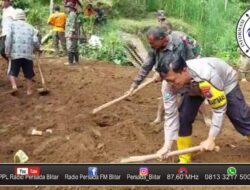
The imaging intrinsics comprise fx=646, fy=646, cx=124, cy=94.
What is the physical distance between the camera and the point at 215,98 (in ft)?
9.59

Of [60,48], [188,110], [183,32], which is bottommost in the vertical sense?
[60,48]

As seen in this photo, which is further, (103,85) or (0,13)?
(0,13)

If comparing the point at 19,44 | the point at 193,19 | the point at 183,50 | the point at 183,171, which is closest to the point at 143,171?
the point at 183,171

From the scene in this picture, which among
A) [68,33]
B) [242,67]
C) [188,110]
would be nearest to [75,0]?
[68,33]

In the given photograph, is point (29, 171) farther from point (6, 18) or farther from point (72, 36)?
point (72, 36)

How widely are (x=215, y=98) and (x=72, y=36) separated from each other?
10.7 feet

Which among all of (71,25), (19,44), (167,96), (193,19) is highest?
(193,19)

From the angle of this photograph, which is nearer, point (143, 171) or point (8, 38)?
point (143, 171)

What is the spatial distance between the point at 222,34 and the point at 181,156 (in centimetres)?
86

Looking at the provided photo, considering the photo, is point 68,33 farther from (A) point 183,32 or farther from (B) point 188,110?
(B) point 188,110

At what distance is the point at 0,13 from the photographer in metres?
5.72

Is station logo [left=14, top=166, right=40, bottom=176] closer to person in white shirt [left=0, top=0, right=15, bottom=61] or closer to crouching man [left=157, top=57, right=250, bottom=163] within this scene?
crouching man [left=157, top=57, right=250, bottom=163]

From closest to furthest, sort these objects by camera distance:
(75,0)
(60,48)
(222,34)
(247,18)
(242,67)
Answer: (247,18), (222,34), (242,67), (75,0), (60,48)

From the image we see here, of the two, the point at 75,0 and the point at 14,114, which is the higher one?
the point at 75,0
